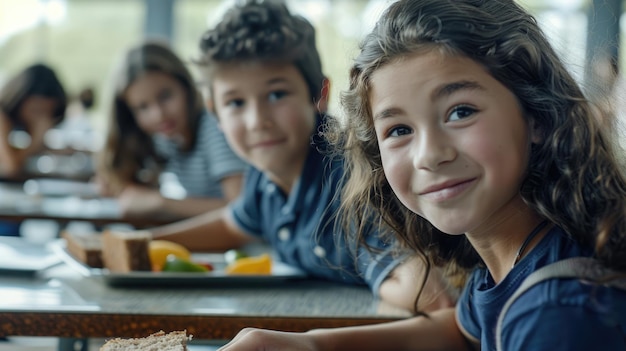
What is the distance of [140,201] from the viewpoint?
275 cm

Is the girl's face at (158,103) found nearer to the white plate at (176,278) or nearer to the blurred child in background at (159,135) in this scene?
the blurred child in background at (159,135)

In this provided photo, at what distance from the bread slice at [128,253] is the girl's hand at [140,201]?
1.08 meters

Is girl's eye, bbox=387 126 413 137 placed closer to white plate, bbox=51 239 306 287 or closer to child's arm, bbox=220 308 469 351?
child's arm, bbox=220 308 469 351

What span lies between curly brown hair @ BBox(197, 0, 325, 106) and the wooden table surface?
45cm

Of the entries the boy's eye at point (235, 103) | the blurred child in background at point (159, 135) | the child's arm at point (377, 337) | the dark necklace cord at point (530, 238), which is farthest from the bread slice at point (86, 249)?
the blurred child in background at point (159, 135)

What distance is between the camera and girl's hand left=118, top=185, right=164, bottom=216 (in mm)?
2680

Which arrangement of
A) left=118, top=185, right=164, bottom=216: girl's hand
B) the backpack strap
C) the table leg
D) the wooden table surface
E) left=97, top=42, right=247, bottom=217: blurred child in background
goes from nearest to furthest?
the backpack strap < the wooden table surface < the table leg < left=118, top=185, right=164, bottom=216: girl's hand < left=97, top=42, right=247, bottom=217: blurred child in background

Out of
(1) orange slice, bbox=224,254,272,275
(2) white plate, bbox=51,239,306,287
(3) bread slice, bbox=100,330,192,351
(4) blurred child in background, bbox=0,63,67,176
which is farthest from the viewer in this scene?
(4) blurred child in background, bbox=0,63,67,176

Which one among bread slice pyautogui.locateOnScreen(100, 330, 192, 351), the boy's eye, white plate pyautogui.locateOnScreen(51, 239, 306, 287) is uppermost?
the boy's eye

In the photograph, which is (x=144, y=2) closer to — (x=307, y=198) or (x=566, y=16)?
(x=566, y=16)

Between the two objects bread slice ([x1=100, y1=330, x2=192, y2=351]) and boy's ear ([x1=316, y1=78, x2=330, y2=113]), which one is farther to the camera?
boy's ear ([x1=316, y1=78, x2=330, y2=113])

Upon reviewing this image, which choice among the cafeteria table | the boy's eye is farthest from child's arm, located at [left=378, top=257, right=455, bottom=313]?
the boy's eye

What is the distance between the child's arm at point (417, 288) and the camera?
1.24m

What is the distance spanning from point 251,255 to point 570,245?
42.8 inches
